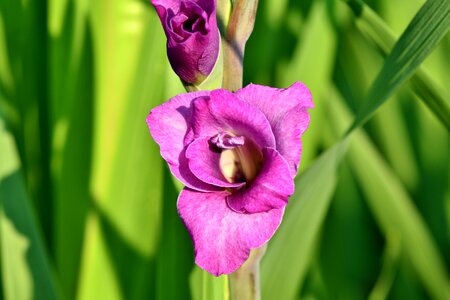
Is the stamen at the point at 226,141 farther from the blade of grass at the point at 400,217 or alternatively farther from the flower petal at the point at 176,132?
the blade of grass at the point at 400,217

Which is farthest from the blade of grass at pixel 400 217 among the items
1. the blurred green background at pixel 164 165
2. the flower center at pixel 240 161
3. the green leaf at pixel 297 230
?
the flower center at pixel 240 161

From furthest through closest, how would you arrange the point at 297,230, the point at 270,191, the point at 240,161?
the point at 297,230
the point at 240,161
the point at 270,191

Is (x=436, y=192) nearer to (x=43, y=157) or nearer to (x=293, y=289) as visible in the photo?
Result: (x=293, y=289)

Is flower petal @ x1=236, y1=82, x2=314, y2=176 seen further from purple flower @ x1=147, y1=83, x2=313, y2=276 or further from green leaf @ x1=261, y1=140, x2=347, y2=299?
green leaf @ x1=261, y1=140, x2=347, y2=299

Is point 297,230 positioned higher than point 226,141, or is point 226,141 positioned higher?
point 226,141

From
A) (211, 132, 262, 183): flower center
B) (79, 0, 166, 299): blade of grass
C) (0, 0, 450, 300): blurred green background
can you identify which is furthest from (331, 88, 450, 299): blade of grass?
(211, 132, 262, 183): flower center

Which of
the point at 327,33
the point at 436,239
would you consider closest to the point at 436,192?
the point at 436,239

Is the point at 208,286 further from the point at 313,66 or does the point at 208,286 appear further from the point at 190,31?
the point at 313,66

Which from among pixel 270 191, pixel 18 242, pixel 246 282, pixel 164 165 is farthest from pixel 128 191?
pixel 270 191
